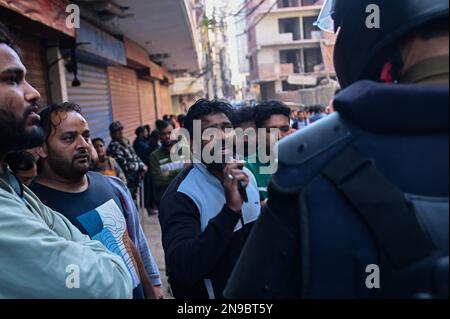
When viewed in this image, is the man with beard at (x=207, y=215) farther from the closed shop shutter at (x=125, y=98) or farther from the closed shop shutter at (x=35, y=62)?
the closed shop shutter at (x=125, y=98)

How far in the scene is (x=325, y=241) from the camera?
0.87m

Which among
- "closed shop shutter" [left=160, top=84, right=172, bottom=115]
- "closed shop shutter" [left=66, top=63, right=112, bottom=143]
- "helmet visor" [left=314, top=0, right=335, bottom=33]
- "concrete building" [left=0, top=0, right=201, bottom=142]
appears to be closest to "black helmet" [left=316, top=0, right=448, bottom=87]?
"helmet visor" [left=314, top=0, right=335, bottom=33]

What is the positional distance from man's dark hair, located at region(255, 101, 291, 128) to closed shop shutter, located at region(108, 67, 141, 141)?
6139mm

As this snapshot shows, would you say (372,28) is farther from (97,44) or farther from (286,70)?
(286,70)

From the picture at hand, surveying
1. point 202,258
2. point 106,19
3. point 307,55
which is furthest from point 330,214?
point 307,55

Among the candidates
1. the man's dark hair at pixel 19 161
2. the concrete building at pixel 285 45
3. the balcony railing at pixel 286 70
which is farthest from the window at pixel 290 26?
the man's dark hair at pixel 19 161

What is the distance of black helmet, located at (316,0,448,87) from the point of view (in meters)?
0.92

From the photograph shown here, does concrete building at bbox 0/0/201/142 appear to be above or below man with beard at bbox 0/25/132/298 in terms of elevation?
above

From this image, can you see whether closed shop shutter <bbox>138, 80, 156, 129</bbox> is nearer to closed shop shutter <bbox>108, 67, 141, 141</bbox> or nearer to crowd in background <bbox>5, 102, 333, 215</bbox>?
closed shop shutter <bbox>108, 67, 141, 141</bbox>

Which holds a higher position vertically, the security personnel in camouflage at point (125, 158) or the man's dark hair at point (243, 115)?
the man's dark hair at point (243, 115)

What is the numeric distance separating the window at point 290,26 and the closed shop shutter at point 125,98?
28976 millimetres

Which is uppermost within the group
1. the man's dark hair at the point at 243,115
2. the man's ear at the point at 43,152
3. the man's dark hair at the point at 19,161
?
the man's dark hair at the point at 243,115

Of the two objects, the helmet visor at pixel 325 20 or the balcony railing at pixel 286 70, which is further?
the balcony railing at pixel 286 70

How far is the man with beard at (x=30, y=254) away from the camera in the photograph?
1.26m
